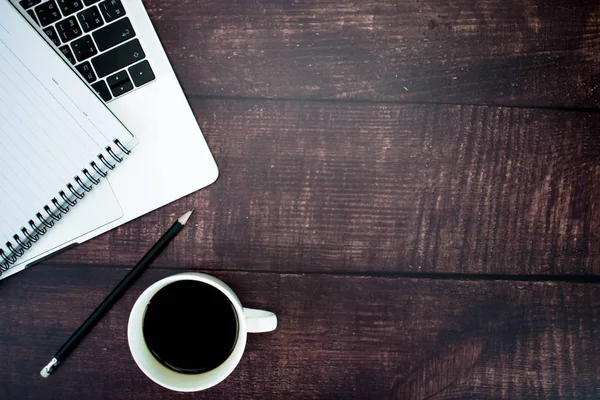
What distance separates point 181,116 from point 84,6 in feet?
0.50

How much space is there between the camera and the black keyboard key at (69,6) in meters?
0.61

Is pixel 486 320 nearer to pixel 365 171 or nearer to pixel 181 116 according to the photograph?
pixel 365 171

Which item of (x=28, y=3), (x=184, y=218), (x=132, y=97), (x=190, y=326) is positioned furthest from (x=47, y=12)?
(x=190, y=326)

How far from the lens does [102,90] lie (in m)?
0.62

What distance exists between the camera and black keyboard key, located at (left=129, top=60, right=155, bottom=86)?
0.62 meters

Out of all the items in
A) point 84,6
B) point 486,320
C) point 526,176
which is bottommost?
point 486,320

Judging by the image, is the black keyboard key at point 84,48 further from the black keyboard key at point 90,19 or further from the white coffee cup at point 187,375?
the white coffee cup at point 187,375

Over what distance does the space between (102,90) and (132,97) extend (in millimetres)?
32

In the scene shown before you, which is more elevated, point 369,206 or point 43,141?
point 43,141

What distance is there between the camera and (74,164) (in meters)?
0.62

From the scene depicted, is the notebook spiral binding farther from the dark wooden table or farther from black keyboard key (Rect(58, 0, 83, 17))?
black keyboard key (Rect(58, 0, 83, 17))

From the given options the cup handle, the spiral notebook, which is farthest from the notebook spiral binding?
the cup handle

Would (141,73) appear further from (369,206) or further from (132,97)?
(369,206)

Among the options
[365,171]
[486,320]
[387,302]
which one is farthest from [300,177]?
[486,320]
